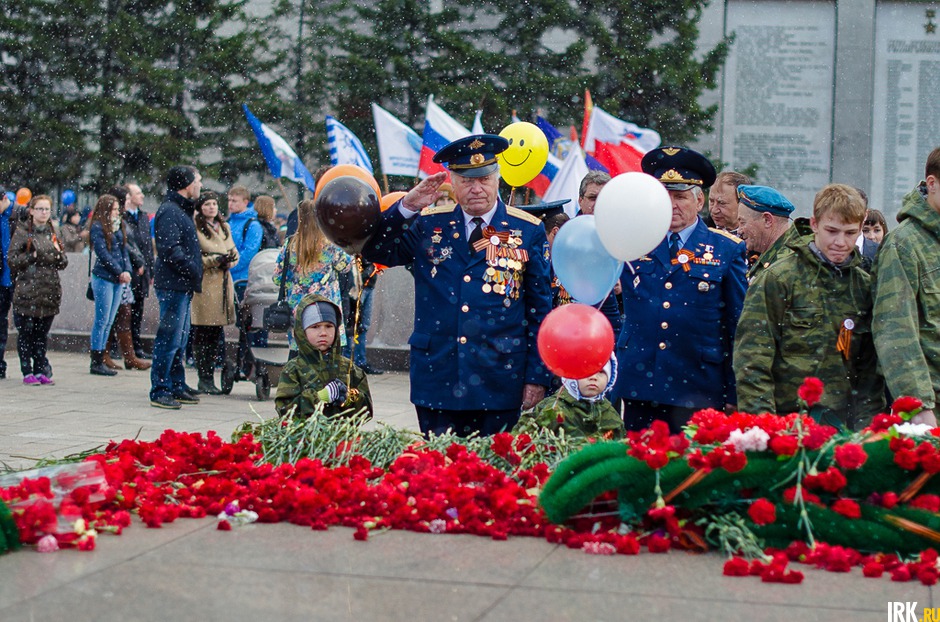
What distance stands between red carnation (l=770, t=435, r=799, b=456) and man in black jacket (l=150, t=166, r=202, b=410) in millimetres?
6674

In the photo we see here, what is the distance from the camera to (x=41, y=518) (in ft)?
13.7

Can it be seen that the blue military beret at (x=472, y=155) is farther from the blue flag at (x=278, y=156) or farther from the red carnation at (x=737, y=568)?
the blue flag at (x=278, y=156)

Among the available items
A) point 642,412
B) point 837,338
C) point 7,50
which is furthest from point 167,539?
point 7,50

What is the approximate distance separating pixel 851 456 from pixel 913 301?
1.12m

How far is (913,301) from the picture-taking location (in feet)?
16.2

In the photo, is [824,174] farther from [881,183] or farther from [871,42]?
[871,42]

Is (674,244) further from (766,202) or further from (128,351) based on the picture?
(128,351)

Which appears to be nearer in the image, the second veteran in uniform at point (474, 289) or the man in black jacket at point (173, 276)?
the second veteran in uniform at point (474, 289)

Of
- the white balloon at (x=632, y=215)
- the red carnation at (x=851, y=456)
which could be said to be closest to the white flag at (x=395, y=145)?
the white balloon at (x=632, y=215)

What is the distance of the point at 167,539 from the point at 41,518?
0.43m

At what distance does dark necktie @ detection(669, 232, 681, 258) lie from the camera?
18.5ft

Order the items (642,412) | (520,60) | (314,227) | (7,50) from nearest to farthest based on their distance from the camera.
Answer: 1. (642,412)
2. (314,227)
3. (520,60)
4. (7,50)

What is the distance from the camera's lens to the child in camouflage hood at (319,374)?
6.32 metres

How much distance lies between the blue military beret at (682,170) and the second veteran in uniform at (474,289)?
0.64 m
